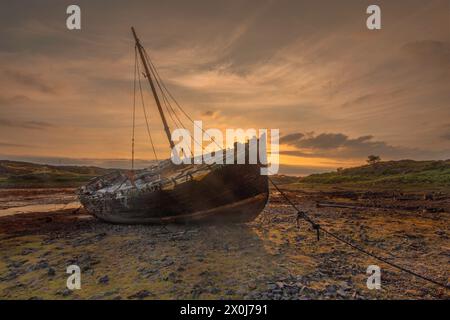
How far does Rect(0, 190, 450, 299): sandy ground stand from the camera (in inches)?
347

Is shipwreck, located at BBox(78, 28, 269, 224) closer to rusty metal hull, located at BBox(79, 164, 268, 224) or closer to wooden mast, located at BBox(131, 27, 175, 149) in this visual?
rusty metal hull, located at BBox(79, 164, 268, 224)

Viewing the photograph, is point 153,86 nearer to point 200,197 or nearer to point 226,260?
point 200,197

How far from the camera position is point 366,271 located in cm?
991

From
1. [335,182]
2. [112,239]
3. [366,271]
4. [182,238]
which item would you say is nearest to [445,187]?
[335,182]

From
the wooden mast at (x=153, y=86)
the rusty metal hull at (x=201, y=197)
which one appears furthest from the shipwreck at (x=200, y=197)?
the wooden mast at (x=153, y=86)

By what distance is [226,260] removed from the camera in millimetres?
11578

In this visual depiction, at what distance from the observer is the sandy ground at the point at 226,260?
8.80 metres

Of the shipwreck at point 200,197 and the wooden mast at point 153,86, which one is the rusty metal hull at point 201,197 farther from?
the wooden mast at point 153,86

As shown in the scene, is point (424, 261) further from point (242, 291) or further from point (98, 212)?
point (98, 212)

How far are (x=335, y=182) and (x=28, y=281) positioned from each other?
5932cm

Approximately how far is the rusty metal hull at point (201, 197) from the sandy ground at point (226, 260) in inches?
33.2

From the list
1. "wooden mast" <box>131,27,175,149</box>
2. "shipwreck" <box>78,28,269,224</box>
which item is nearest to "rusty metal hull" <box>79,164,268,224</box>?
"shipwreck" <box>78,28,269,224</box>

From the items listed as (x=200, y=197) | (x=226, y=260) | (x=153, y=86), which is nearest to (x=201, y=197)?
(x=200, y=197)

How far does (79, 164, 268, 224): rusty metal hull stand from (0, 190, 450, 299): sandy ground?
33.2 inches
